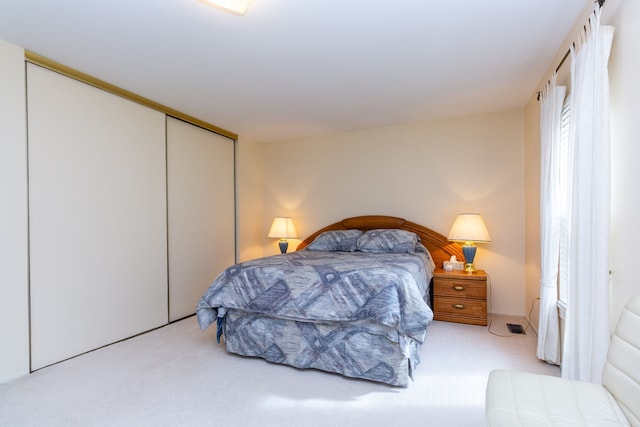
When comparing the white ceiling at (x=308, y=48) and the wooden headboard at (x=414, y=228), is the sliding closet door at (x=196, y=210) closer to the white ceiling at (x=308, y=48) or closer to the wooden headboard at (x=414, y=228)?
the white ceiling at (x=308, y=48)

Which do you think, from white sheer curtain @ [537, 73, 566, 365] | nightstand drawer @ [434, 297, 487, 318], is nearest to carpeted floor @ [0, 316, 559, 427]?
white sheer curtain @ [537, 73, 566, 365]

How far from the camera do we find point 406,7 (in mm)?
1871

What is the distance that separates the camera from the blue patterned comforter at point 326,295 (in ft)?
6.88

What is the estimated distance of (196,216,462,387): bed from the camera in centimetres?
211

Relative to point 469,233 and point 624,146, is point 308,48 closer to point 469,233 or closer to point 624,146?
point 624,146

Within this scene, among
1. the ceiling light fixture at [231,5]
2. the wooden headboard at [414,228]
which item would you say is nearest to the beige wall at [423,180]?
the wooden headboard at [414,228]

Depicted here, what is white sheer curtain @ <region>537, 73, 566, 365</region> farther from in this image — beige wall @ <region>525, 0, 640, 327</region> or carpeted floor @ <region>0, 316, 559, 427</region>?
beige wall @ <region>525, 0, 640, 327</region>

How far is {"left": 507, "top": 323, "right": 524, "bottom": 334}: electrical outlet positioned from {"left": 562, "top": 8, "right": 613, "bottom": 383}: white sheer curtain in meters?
1.32

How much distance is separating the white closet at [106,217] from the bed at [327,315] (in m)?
0.99

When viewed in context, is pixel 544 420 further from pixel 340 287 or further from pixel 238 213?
pixel 238 213

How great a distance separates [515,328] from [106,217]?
3.96 m

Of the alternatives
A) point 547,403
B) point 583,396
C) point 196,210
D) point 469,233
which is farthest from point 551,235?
point 196,210

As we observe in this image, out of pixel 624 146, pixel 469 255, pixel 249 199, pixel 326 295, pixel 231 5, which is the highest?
pixel 231 5

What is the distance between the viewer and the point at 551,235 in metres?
2.34
